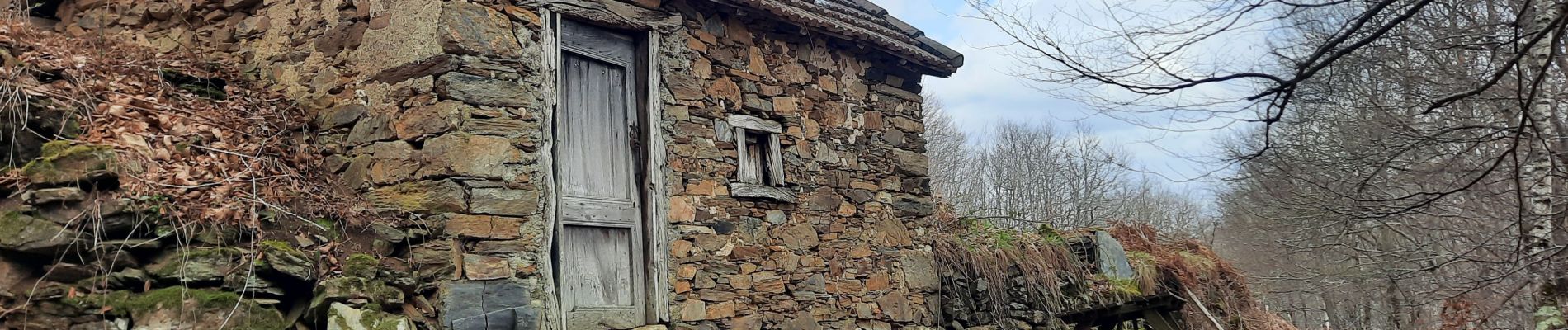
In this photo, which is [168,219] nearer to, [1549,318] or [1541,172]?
[1549,318]

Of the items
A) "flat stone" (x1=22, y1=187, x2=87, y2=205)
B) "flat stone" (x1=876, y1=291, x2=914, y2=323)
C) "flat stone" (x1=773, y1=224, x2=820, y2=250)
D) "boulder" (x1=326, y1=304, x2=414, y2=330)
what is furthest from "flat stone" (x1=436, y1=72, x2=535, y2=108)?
"flat stone" (x1=876, y1=291, x2=914, y2=323)

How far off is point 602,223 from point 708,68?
1.21 m

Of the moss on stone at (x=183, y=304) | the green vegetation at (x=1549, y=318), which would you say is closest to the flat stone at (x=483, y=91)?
the moss on stone at (x=183, y=304)

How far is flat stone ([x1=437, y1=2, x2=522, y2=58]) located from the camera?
15.3 ft

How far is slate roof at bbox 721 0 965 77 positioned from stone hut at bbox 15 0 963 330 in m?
0.03

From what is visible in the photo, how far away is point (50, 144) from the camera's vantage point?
4.06m

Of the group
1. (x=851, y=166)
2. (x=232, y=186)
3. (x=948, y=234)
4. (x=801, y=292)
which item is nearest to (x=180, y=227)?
(x=232, y=186)

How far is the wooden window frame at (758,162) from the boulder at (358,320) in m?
2.36

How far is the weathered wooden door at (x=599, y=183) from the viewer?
→ 5.25 m

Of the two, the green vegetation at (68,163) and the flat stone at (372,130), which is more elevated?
the flat stone at (372,130)

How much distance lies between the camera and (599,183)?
215 inches

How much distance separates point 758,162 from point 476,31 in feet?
7.19

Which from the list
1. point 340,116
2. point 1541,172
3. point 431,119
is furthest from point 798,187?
point 1541,172

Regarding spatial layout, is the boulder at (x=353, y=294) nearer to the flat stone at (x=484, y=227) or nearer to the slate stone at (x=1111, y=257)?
the flat stone at (x=484, y=227)
